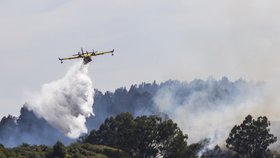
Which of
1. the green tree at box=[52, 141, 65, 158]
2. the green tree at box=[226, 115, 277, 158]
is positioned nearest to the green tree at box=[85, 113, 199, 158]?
the green tree at box=[226, 115, 277, 158]

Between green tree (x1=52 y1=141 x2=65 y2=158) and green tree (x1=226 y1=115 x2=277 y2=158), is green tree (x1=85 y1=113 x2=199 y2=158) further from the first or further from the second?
green tree (x1=52 y1=141 x2=65 y2=158)

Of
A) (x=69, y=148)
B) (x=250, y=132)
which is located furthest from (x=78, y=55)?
(x=250, y=132)

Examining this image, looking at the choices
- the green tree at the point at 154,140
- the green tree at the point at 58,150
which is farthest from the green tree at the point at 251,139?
the green tree at the point at 58,150

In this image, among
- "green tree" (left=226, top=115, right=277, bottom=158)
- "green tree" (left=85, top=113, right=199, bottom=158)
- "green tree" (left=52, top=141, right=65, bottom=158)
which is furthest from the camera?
"green tree" (left=226, top=115, right=277, bottom=158)

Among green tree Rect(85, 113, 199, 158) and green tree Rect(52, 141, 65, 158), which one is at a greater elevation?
green tree Rect(85, 113, 199, 158)

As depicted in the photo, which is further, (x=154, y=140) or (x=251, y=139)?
(x=251, y=139)

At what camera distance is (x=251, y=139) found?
7131 inches

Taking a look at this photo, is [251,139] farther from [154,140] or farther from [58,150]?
[58,150]

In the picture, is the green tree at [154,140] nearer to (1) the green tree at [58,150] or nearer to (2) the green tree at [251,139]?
(2) the green tree at [251,139]

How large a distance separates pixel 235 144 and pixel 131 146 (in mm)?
27595

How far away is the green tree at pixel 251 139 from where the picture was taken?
18112 cm

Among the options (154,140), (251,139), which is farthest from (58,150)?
(251,139)

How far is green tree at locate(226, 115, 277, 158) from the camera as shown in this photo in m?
181

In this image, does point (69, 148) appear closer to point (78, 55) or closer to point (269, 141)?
point (78, 55)
